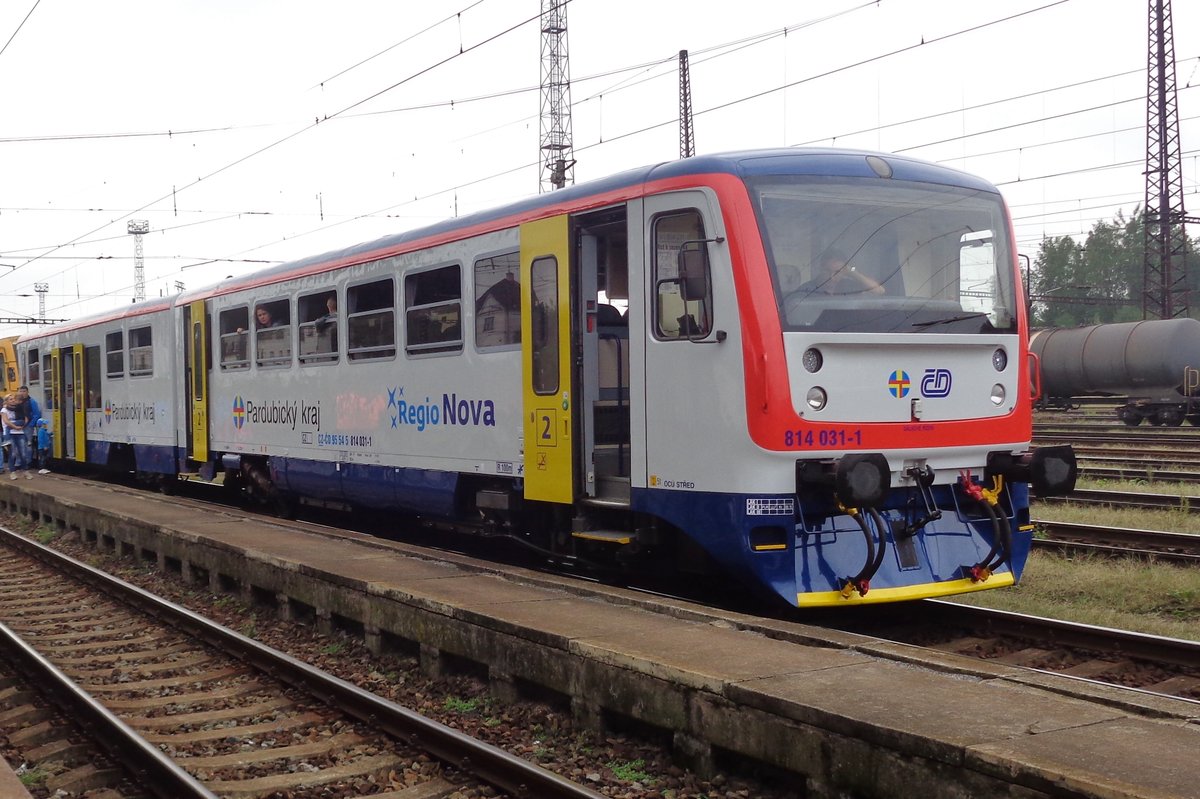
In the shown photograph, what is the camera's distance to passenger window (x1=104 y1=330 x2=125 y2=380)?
62.0 ft

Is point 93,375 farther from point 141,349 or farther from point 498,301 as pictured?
point 498,301

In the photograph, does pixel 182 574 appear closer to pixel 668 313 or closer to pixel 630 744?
pixel 668 313

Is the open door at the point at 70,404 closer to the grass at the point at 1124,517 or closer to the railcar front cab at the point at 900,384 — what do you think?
the grass at the point at 1124,517

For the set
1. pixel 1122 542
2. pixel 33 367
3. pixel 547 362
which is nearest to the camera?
pixel 547 362

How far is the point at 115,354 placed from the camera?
19.2m

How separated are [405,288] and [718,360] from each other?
4300mm

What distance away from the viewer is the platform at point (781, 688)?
4.09 m

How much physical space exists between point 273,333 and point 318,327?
1.34m

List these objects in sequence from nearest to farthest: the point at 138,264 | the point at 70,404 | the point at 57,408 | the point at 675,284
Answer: the point at 675,284 < the point at 70,404 < the point at 57,408 < the point at 138,264

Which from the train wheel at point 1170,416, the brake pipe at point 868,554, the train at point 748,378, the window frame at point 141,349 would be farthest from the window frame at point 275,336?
the train wheel at point 1170,416

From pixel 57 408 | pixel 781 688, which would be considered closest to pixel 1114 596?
pixel 781 688

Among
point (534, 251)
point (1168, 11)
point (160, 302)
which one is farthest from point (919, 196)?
point (1168, 11)

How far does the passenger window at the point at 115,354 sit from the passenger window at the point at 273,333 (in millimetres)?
6015

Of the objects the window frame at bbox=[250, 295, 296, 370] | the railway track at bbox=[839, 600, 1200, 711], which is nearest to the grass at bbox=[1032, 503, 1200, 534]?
the railway track at bbox=[839, 600, 1200, 711]
